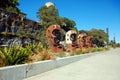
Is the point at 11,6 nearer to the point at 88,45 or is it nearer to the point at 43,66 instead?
the point at 88,45

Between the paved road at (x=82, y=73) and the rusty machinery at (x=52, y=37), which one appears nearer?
the paved road at (x=82, y=73)

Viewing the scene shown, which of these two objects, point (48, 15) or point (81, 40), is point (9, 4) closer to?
point (81, 40)

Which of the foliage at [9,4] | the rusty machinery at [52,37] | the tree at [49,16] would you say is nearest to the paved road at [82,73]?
the rusty machinery at [52,37]

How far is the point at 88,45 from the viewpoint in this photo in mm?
40719

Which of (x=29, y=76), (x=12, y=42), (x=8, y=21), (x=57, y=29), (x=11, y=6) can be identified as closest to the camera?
(x=29, y=76)

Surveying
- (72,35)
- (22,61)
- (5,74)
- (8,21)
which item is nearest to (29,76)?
(22,61)

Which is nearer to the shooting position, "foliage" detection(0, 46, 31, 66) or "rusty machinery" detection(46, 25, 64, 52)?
"foliage" detection(0, 46, 31, 66)

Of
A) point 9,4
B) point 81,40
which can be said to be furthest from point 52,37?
point 9,4

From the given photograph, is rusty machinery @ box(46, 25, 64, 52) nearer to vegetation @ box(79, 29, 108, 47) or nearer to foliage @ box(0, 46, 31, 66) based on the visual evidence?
foliage @ box(0, 46, 31, 66)

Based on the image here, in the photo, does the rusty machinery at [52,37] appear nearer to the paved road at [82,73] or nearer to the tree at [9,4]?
the paved road at [82,73]

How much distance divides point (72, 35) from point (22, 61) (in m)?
23.4

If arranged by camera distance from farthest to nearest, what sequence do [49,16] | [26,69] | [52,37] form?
[49,16] < [52,37] < [26,69]

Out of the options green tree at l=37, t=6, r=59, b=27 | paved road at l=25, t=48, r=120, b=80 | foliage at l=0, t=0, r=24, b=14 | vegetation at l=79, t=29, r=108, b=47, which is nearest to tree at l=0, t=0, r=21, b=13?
foliage at l=0, t=0, r=24, b=14

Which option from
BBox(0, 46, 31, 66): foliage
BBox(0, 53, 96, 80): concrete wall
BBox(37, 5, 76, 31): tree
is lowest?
BBox(0, 53, 96, 80): concrete wall
